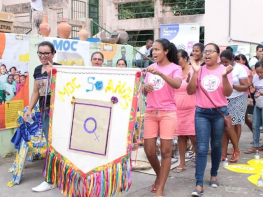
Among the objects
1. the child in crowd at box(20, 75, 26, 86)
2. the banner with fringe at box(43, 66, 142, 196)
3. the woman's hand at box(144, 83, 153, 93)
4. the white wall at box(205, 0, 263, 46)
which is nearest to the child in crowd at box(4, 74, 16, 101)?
the child in crowd at box(20, 75, 26, 86)

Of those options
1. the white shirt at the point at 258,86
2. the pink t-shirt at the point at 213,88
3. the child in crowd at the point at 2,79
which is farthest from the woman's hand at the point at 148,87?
the white shirt at the point at 258,86

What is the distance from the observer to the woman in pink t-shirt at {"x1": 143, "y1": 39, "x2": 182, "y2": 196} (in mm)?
4023

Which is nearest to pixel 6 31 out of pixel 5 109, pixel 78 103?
pixel 5 109

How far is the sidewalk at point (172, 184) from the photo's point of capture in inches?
168

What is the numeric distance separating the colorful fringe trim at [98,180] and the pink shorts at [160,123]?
649 mm

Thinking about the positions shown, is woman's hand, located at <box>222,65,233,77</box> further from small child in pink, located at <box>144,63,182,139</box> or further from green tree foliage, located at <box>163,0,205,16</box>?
green tree foliage, located at <box>163,0,205,16</box>

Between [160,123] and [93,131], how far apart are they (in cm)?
89

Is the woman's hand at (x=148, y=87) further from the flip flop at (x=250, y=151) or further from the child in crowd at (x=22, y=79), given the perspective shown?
the flip flop at (x=250, y=151)

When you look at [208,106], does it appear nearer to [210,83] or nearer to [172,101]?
[210,83]

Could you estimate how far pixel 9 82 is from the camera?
5.57 meters

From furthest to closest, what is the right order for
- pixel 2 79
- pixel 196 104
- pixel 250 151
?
pixel 250 151 < pixel 2 79 < pixel 196 104

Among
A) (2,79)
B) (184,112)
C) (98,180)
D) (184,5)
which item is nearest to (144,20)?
(184,5)

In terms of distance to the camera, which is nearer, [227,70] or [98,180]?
[98,180]

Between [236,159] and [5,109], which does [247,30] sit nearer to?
[236,159]
